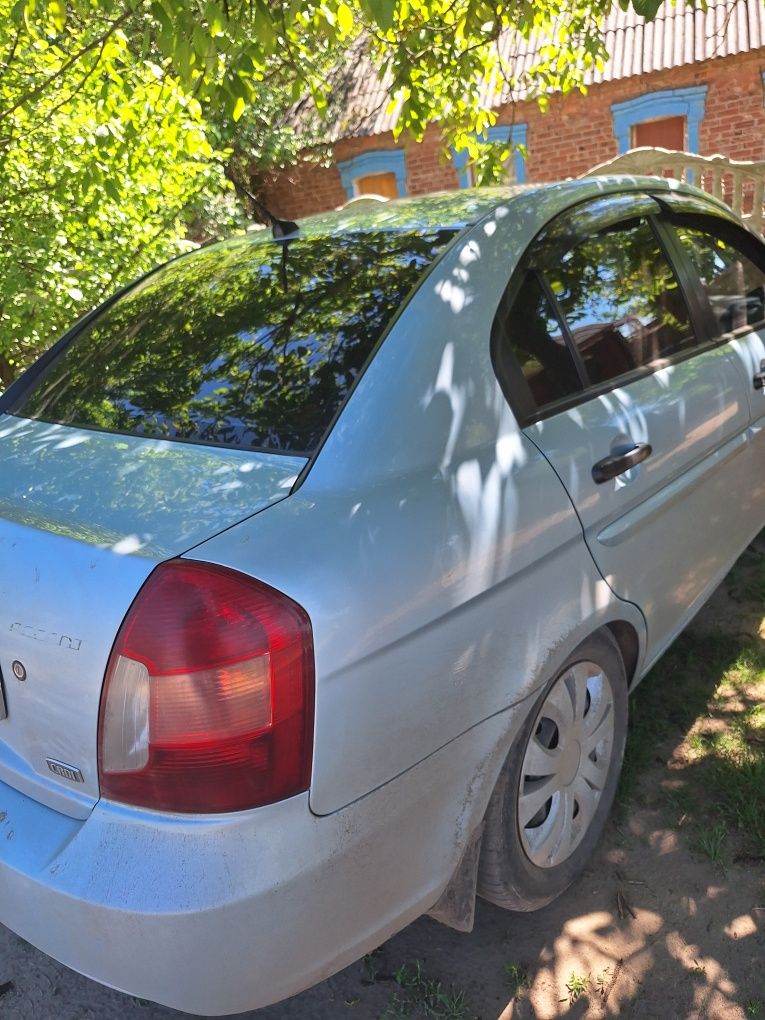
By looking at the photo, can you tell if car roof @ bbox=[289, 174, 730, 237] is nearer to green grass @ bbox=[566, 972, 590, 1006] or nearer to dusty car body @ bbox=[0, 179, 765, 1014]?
dusty car body @ bbox=[0, 179, 765, 1014]

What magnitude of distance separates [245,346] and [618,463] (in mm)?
1002

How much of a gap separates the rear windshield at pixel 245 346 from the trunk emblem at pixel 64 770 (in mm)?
739

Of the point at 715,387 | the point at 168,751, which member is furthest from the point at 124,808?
the point at 715,387

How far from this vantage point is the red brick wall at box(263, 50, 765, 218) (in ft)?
35.6

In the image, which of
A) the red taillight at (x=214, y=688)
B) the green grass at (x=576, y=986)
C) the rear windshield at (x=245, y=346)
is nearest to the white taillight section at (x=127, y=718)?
the red taillight at (x=214, y=688)

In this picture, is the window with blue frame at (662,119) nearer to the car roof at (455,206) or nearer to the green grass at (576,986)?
the car roof at (455,206)

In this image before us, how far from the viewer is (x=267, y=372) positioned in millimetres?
2086

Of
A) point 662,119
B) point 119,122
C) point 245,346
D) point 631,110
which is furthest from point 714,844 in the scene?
point 662,119

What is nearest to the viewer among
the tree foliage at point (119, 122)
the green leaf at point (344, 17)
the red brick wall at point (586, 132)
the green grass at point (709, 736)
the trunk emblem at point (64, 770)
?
the trunk emblem at point (64, 770)

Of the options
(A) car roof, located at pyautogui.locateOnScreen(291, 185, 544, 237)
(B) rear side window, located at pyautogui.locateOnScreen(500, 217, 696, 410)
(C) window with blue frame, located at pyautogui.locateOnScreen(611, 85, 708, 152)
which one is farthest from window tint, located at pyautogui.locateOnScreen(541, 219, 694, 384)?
(C) window with blue frame, located at pyautogui.locateOnScreen(611, 85, 708, 152)

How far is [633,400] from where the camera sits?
7.88 ft

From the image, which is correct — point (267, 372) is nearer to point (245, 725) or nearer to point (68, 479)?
point (68, 479)

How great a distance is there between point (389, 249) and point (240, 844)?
1.57 m

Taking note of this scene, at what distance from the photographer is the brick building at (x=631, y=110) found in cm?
1076
